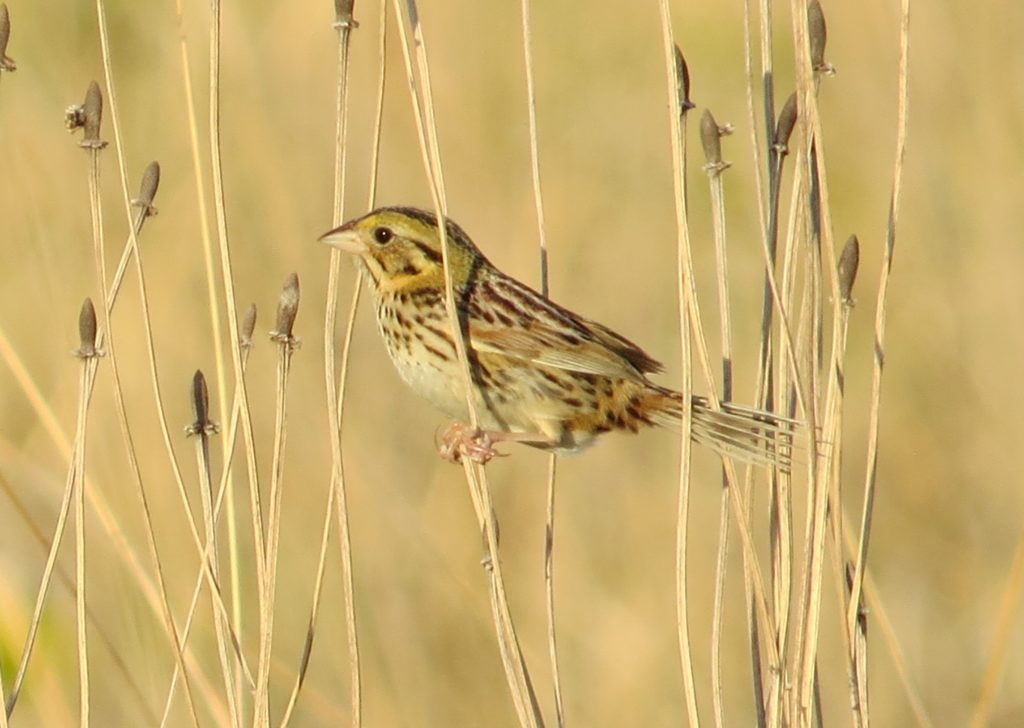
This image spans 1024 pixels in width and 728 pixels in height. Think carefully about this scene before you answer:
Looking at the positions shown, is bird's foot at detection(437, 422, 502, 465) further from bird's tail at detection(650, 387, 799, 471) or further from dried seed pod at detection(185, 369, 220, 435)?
dried seed pod at detection(185, 369, 220, 435)

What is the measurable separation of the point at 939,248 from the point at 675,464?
118 centimetres

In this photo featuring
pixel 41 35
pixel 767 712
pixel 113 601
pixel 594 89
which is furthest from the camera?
pixel 594 89

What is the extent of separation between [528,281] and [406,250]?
2.16m

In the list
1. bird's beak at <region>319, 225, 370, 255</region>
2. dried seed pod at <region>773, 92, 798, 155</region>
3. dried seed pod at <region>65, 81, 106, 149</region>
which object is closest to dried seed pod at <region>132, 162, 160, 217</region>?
dried seed pod at <region>65, 81, 106, 149</region>

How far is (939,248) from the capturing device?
5941 millimetres

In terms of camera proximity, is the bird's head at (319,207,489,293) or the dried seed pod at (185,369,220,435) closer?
the dried seed pod at (185,369,220,435)

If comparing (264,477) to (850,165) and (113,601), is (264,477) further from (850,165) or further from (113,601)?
(850,165)

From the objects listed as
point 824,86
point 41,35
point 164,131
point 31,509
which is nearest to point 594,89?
point 824,86

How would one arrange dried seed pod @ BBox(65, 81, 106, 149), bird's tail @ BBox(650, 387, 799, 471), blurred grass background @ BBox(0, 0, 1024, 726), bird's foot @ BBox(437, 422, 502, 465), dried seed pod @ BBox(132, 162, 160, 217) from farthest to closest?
blurred grass background @ BBox(0, 0, 1024, 726) < bird's foot @ BBox(437, 422, 502, 465) < bird's tail @ BBox(650, 387, 799, 471) < dried seed pod @ BBox(132, 162, 160, 217) < dried seed pod @ BBox(65, 81, 106, 149)

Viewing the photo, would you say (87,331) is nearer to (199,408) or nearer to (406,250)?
(199,408)

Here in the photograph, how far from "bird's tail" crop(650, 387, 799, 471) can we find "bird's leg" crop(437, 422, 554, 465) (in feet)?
1.28

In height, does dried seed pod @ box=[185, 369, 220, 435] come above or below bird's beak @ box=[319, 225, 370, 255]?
below

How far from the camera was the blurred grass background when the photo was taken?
538 centimetres

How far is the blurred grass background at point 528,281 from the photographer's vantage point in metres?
5.38
